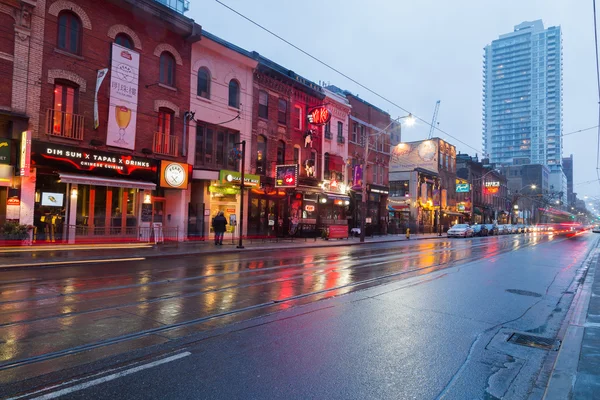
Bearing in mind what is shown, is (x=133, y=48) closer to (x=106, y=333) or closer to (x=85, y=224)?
(x=85, y=224)

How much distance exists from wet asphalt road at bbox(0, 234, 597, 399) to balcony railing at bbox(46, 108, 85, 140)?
8.27 m

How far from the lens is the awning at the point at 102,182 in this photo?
17047 millimetres

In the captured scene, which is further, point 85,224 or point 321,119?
point 321,119

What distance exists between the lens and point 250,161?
2639 centimetres

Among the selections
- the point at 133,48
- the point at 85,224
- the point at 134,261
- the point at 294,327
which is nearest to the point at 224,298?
the point at 294,327

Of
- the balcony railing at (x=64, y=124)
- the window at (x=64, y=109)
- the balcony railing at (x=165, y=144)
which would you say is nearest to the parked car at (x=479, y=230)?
the balcony railing at (x=165, y=144)

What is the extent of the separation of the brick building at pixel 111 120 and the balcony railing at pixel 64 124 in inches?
1.6

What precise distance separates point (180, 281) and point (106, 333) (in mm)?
4488

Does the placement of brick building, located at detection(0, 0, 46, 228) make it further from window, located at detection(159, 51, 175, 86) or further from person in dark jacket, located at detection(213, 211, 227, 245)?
person in dark jacket, located at detection(213, 211, 227, 245)

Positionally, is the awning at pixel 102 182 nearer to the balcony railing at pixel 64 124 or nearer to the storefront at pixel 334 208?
the balcony railing at pixel 64 124

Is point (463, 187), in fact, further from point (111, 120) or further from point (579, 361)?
point (579, 361)

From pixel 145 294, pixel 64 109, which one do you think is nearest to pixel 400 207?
pixel 64 109

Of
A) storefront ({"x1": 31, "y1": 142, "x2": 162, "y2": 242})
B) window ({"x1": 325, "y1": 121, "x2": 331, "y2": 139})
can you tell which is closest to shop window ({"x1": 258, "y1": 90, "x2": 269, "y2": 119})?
window ({"x1": 325, "y1": 121, "x2": 331, "y2": 139})

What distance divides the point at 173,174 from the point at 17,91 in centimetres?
762
